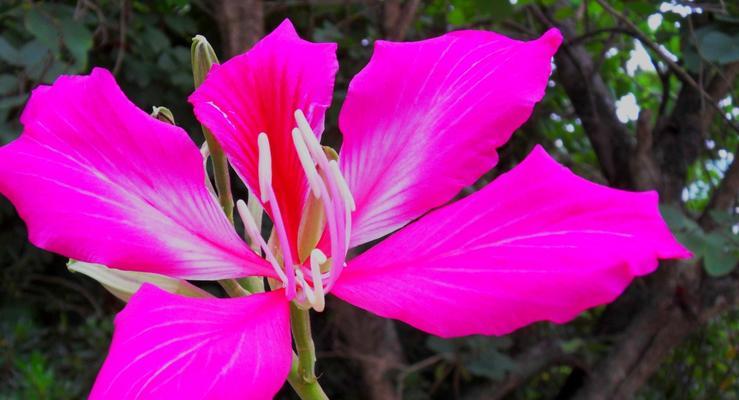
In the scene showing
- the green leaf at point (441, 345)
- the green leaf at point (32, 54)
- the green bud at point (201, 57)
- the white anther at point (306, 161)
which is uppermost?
the green bud at point (201, 57)

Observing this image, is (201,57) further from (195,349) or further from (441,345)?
(441,345)

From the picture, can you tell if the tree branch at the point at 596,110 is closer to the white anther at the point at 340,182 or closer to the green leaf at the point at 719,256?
the green leaf at the point at 719,256

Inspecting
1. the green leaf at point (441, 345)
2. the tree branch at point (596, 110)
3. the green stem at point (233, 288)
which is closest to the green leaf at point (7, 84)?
the green leaf at point (441, 345)

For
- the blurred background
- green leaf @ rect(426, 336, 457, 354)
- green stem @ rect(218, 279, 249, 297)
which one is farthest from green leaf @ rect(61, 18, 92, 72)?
green stem @ rect(218, 279, 249, 297)

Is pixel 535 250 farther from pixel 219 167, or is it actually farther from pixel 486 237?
pixel 219 167

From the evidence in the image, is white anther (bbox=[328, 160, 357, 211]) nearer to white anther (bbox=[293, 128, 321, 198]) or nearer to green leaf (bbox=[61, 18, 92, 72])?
white anther (bbox=[293, 128, 321, 198])

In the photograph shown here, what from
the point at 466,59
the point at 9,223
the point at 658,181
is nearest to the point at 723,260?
the point at 658,181
